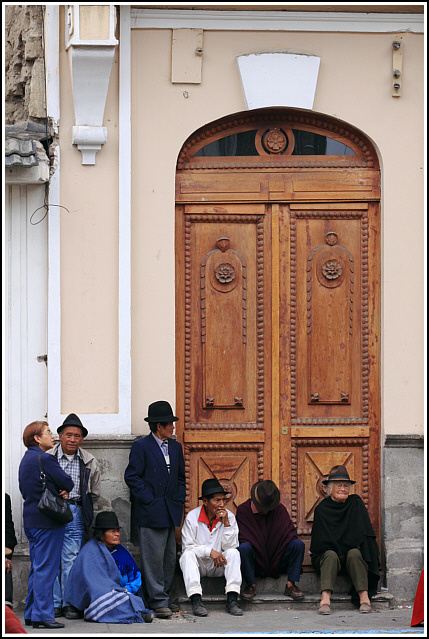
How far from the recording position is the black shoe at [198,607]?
25.9ft

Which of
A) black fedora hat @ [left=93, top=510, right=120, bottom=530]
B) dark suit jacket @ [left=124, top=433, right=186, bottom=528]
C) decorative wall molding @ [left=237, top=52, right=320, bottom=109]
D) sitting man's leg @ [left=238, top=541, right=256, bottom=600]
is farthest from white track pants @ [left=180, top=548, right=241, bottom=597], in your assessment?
decorative wall molding @ [left=237, top=52, right=320, bottom=109]

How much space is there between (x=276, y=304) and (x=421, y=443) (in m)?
1.73

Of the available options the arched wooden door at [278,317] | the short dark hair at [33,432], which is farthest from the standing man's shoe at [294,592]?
the short dark hair at [33,432]

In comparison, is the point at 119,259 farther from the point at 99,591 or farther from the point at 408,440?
the point at 408,440

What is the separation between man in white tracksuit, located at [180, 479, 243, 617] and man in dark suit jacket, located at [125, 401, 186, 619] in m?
0.15

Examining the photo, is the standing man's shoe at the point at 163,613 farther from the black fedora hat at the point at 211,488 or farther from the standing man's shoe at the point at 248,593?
the black fedora hat at the point at 211,488

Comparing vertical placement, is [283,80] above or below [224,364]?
above

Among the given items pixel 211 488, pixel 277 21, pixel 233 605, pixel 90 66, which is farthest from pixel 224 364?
pixel 277 21

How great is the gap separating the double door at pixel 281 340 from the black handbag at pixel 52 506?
1.51 metres

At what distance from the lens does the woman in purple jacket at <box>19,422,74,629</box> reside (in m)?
7.48

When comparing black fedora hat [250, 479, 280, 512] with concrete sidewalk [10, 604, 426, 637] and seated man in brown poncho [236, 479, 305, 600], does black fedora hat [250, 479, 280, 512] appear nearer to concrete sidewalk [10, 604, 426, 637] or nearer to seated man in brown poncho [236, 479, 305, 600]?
seated man in brown poncho [236, 479, 305, 600]

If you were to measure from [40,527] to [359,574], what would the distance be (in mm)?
2602

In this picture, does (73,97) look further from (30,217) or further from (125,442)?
(125,442)

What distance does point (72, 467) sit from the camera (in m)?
8.03
